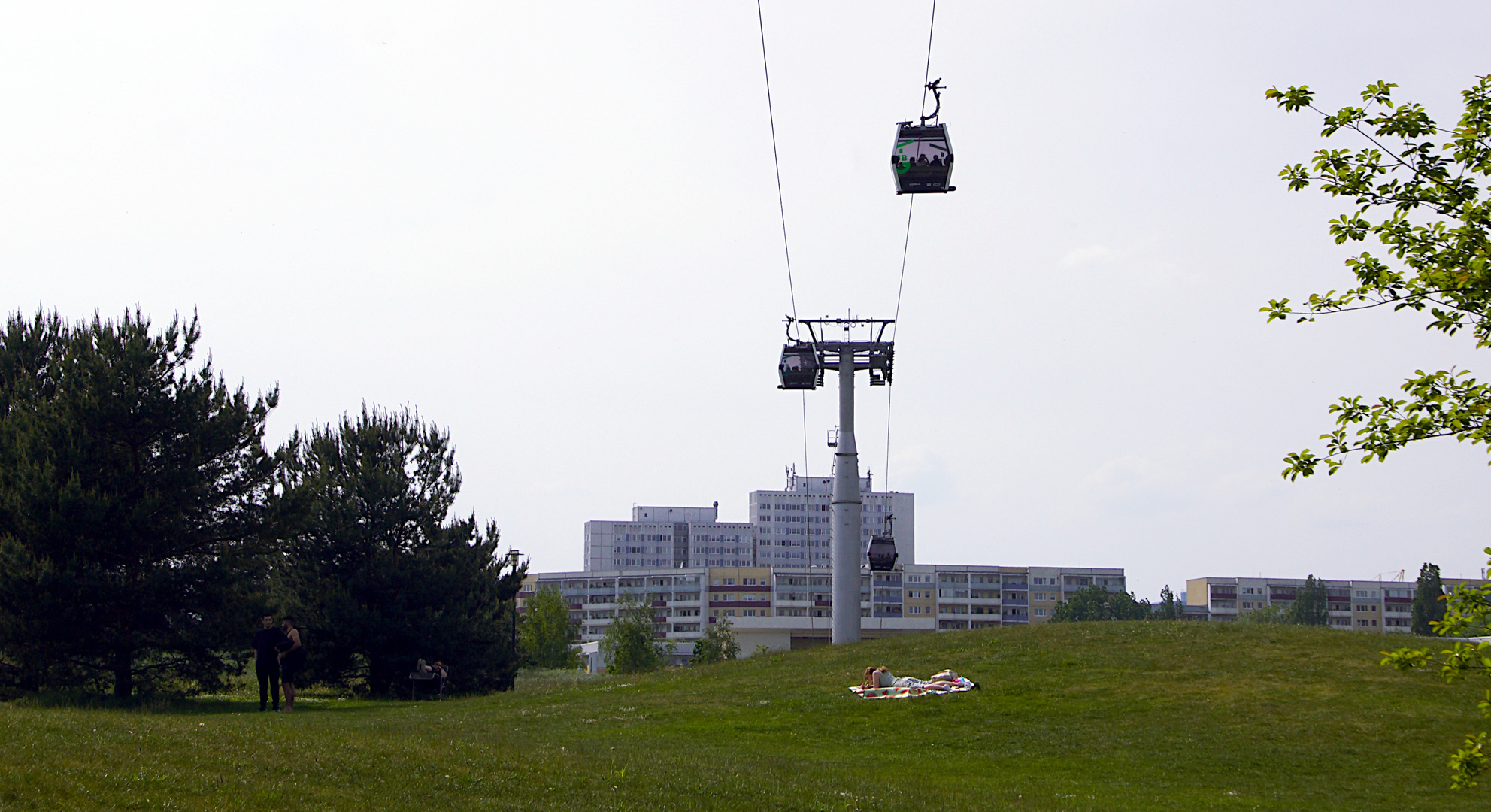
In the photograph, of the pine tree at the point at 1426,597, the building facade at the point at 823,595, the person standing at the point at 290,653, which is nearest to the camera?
the person standing at the point at 290,653

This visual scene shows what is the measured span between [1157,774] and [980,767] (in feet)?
8.95

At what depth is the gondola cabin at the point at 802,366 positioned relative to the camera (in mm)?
46719

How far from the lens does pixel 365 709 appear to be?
26078 millimetres

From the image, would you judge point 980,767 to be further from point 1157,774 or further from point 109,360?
point 109,360

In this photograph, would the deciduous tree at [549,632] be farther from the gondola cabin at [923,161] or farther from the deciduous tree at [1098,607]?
the gondola cabin at [923,161]

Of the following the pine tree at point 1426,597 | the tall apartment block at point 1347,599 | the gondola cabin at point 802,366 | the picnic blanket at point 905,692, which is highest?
the gondola cabin at point 802,366

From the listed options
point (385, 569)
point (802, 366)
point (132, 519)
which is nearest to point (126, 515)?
point (132, 519)

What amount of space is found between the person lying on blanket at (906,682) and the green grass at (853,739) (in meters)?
0.79

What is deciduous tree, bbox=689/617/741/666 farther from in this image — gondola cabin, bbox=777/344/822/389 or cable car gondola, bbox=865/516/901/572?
gondola cabin, bbox=777/344/822/389

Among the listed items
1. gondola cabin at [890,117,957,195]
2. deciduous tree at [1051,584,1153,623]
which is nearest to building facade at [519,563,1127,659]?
deciduous tree at [1051,584,1153,623]

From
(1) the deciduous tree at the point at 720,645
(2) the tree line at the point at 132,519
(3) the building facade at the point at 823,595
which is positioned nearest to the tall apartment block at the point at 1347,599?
(3) the building facade at the point at 823,595

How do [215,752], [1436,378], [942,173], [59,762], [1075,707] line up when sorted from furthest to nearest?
[942,173]
[1075,707]
[215,752]
[59,762]
[1436,378]

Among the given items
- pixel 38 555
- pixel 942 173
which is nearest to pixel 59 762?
pixel 38 555

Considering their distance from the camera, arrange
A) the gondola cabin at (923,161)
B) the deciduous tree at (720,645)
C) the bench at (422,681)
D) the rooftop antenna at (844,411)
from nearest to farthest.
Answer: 1. the gondola cabin at (923,161)
2. the bench at (422,681)
3. the rooftop antenna at (844,411)
4. the deciduous tree at (720,645)
